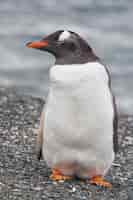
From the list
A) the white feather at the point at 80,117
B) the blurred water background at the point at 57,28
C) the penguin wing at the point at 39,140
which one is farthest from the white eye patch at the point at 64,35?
the blurred water background at the point at 57,28

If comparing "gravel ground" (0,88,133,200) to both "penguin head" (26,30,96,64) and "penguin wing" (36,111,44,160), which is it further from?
"penguin head" (26,30,96,64)

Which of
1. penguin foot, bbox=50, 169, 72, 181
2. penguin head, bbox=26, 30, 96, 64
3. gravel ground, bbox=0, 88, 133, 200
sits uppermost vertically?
penguin head, bbox=26, 30, 96, 64

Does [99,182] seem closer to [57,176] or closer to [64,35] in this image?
[57,176]

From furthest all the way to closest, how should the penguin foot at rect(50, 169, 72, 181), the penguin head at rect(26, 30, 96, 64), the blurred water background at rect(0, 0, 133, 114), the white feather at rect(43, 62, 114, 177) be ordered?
the blurred water background at rect(0, 0, 133, 114) → the penguin foot at rect(50, 169, 72, 181) → the penguin head at rect(26, 30, 96, 64) → the white feather at rect(43, 62, 114, 177)

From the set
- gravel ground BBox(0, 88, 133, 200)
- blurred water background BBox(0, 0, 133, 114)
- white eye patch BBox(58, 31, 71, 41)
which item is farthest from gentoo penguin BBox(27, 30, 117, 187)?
blurred water background BBox(0, 0, 133, 114)

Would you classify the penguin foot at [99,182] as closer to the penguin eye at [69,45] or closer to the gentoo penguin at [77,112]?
the gentoo penguin at [77,112]

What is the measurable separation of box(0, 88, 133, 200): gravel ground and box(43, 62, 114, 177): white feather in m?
0.22

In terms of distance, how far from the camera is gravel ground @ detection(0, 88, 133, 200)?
23.8 feet

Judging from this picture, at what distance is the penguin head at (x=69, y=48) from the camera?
7.18 m

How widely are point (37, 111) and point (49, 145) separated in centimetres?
330

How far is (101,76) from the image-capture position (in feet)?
23.2

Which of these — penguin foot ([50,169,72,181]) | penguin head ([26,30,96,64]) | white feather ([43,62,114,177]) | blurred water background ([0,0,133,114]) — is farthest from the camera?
blurred water background ([0,0,133,114])

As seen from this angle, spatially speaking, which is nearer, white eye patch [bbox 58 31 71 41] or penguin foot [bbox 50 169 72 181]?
white eye patch [bbox 58 31 71 41]

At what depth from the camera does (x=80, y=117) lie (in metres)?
7.14
